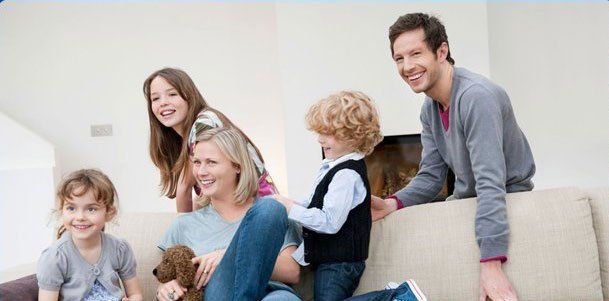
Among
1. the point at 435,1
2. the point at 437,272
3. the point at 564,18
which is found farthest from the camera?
the point at 435,1

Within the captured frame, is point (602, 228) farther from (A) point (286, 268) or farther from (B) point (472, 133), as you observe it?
(A) point (286, 268)

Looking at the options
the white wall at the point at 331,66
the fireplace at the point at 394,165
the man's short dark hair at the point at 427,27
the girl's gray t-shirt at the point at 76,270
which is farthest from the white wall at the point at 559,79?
the girl's gray t-shirt at the point at 76,270

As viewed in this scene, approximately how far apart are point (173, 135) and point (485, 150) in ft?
3.74

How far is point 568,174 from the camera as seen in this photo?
445cm

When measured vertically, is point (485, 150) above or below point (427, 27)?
below

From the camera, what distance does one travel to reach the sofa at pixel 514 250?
1.94 m

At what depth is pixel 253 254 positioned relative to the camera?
172 cm

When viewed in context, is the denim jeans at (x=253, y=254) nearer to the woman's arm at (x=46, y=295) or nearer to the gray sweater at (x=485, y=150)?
the woman's arm at (x=46, y=295)

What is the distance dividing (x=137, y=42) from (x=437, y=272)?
395 centimetres

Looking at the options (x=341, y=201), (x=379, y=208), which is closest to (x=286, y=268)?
(x=341, y=201)

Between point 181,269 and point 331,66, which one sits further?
point 331,66

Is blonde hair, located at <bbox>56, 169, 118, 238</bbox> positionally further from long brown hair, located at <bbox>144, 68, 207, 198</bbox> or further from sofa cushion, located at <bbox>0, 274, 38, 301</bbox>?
long brown hair, located at <bbox>144, 68, 207, 198</bbox>

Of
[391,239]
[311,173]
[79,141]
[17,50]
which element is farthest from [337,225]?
[17,50]

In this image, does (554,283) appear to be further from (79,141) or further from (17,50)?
(17,50)
